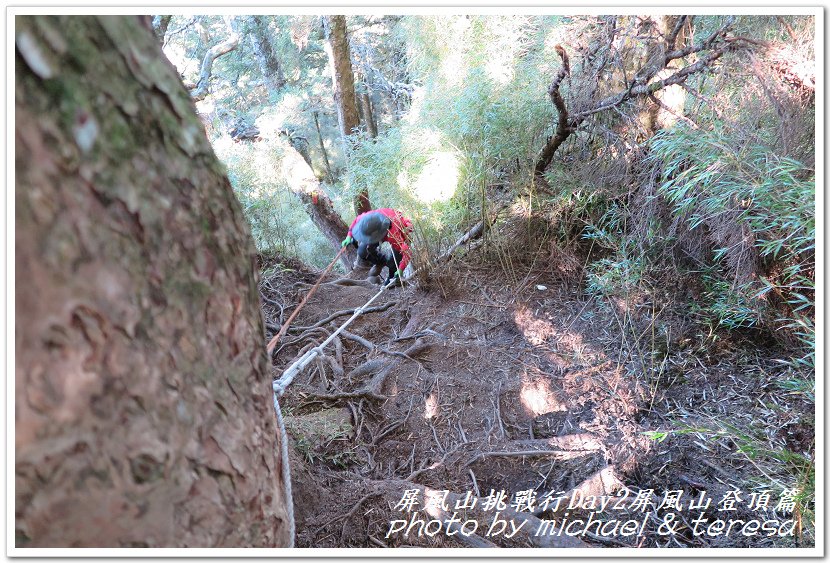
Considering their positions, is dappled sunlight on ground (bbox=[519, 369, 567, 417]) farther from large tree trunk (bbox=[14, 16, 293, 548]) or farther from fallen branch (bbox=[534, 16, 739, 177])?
large tree trunk (bbox=[14, 16, 293, 548])

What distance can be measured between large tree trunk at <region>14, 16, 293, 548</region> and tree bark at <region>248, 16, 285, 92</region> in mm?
6278

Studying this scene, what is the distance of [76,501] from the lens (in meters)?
0.46

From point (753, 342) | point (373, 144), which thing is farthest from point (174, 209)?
point (373, 144)

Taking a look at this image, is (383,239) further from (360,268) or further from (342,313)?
(360,268)

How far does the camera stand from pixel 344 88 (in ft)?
14.5

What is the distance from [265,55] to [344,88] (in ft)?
8.80

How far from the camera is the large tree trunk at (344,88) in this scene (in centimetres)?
423

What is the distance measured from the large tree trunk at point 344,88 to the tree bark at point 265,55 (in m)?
2.06

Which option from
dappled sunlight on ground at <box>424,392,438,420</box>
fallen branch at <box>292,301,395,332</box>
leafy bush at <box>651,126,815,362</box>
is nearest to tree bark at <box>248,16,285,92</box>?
fallen branch at <box>292,301,395,332</box>

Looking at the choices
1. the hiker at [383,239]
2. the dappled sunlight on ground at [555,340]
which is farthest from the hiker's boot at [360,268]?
the dappled sunlight on ground at [555,340]

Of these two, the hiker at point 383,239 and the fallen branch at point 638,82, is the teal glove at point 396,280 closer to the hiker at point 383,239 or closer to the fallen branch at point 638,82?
the hiker at point 383,239

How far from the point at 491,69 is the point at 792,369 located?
2.17 metres

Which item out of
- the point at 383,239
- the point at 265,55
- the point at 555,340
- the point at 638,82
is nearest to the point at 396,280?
the point at 383,239
